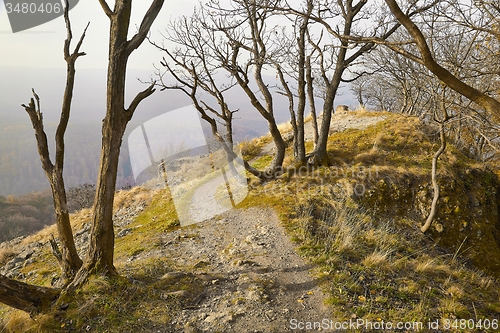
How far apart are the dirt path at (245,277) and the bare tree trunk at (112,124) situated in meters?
1.12

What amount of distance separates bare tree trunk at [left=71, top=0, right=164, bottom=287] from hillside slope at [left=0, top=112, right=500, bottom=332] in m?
0.34

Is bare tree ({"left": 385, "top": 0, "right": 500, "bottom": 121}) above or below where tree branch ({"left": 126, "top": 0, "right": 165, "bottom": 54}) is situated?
below

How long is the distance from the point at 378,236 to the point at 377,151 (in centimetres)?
421

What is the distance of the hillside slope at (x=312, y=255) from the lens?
3.70m

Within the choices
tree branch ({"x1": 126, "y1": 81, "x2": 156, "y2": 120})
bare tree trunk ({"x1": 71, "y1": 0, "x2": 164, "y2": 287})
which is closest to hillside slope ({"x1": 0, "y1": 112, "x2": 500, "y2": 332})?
bare tree trunk ({"x1": 71, "y1": 0, "x2": 164, "y2": 287})

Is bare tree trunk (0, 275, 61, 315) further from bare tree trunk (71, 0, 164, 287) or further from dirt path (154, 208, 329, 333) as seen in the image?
dirt path (154, 208, 329, 333)

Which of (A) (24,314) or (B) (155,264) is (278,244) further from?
(A) (24,314)

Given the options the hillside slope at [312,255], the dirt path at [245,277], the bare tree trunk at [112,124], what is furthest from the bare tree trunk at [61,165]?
the dirt path at [245,277]

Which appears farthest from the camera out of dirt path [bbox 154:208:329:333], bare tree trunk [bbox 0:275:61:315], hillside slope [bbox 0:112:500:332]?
hillside slope [bbox 0:112:500:332]

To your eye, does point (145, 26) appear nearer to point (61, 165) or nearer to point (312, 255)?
point (61, 165)

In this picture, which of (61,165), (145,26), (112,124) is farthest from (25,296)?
(145,26)

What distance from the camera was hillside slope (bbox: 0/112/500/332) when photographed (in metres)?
3.70

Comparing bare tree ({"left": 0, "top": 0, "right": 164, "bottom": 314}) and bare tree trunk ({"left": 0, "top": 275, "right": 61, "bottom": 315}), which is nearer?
bare tree trunk ({"left": 0, "top": 275, "right": 61, "bottom": 315})

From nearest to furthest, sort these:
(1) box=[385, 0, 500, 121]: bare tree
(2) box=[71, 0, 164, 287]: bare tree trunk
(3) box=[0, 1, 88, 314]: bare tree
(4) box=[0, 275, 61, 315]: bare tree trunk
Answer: (1) box=[385, 0, 500, 121]: bare tree, (4) box=[0, 275, 61, 315]: bare tree trunk, (2) box=[71, 0, 164, 287]: bare tree trunk, (3) box=[0, 1, 88, 314]: bare tree
